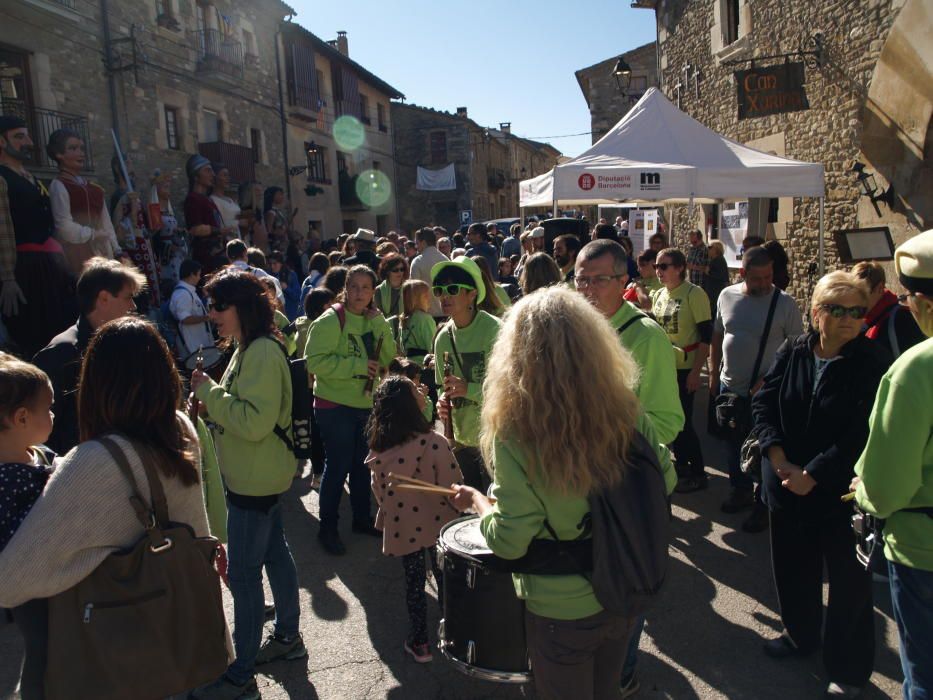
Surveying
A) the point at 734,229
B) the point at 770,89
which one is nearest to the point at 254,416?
the point at 770,89

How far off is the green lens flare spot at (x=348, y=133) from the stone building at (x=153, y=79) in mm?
6515

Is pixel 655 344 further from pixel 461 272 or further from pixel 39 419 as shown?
pixel 39 419

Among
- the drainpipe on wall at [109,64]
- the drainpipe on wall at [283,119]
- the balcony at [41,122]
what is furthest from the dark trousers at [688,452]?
the drainpipe on wall at [283,119]

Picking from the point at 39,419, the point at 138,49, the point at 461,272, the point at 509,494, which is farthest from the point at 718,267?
the point at 138,49

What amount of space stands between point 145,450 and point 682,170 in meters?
6.80

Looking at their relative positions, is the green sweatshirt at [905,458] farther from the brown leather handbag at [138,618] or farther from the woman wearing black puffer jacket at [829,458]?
the brown leather handbag at [138,618]

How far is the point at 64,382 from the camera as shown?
295cm

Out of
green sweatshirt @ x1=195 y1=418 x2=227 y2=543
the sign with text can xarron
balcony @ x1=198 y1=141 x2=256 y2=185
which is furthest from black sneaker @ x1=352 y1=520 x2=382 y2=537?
balcony @ x1=198 y1=141 x2=256 y2=185

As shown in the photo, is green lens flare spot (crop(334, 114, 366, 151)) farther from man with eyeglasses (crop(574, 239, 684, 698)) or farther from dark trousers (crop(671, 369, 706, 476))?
man with eyeglasses (crop(574, 239, 684, 698))

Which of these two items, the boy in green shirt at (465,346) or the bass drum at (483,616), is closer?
the bass drum at (483,616)

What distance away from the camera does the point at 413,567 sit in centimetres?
334

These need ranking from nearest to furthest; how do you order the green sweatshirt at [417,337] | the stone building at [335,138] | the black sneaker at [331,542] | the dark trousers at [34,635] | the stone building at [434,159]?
1. the dark trousers at [34,635]
2. the black sneaker at [331,542]
3. the green sweatshirt at [417,337]
4. the stone building at [335,138]
5. the stone building at [434,159]

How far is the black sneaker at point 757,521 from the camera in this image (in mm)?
4555

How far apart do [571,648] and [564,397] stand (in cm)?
Answer: 77
